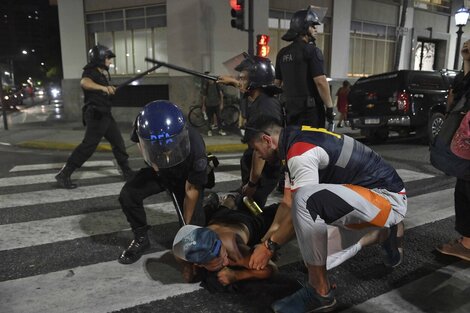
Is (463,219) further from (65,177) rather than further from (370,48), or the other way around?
(370,48)

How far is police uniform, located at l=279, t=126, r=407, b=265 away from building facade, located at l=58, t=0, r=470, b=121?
1032cm

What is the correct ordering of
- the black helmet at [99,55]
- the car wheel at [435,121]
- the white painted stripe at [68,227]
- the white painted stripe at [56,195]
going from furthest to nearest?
1. the car wheel at [435,121]
2. the black helmet at [99,55]
3. the white painted stripe at [56,195]
4. the white painted stripe at [68,227]

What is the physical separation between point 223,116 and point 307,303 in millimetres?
9989

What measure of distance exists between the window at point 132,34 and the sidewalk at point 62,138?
239 cm

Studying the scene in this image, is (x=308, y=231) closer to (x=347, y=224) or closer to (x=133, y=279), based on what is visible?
(x=347, y=224)

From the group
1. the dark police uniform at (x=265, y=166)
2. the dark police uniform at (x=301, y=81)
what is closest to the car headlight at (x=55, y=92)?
the dark police uniform at (x=301, y=81)

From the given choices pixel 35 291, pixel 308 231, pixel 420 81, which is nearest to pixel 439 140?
pixel 308 231

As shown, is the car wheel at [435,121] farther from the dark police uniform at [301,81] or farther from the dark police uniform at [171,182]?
the dark police uniform at [171,182]

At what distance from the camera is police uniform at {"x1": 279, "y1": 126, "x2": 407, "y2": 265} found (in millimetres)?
2305

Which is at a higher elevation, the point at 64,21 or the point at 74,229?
the point at 64,21

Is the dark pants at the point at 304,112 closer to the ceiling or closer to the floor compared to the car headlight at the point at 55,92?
closer to the ceiling

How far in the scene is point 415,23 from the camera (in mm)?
18406

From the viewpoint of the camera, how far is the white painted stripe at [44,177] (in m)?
5.89

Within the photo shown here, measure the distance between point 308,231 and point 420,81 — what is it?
8399 millimetres
